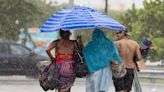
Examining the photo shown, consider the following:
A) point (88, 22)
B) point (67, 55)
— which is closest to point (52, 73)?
point (67, 55)

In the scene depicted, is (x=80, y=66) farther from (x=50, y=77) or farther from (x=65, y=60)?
(x=50, y=77)

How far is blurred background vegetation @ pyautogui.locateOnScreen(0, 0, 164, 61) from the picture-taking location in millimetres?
35844

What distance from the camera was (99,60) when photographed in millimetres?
10359

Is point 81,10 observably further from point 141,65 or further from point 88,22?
point 141,65

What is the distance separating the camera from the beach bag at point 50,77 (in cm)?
1052

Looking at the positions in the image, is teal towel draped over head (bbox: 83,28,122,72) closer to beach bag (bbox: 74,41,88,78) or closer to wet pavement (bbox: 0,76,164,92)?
beach bag (bbox: 74,41,88,78)

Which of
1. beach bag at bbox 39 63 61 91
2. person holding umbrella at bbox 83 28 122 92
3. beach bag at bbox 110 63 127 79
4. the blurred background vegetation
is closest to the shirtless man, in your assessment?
beach bag at bbox 110 63 127 79

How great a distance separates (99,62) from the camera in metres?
10.4

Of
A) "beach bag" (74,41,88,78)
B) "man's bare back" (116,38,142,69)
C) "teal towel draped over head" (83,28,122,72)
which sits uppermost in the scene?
"teal towel draped over head" (83,28,122,72)

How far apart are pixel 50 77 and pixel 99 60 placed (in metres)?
0.90

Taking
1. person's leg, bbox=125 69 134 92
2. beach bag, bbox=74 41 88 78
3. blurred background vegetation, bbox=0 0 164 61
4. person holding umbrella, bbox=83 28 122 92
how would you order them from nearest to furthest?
person holding umbrella, bbox=83 28 122 92
beach bag, bbox=74 41 88 78
person's leg, bbox=125 69 134 92
blurred background vegetation, bbox=0 0 164 61

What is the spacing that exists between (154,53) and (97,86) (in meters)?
32.7

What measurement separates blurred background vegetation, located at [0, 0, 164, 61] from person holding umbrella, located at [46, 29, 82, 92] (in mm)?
22505

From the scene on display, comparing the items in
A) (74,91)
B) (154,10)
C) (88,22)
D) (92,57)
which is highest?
(88,22)
